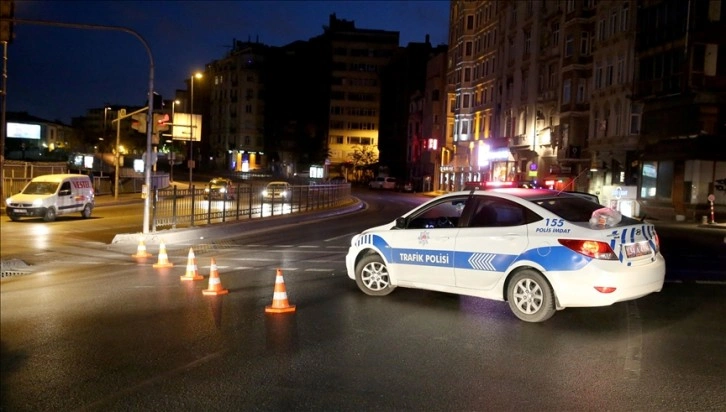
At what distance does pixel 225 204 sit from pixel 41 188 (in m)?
9.01

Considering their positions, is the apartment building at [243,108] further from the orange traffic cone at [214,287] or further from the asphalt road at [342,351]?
the asphalt road at [342,351]

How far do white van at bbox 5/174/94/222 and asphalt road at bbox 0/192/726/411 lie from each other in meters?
17.1

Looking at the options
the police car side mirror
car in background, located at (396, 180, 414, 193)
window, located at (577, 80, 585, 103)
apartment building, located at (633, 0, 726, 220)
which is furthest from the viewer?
car in background, located at (396, 180, 414, 193)

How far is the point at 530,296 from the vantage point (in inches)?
346

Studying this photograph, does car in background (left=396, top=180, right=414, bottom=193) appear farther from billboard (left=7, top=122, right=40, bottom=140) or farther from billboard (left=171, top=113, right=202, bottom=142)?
billboard (left=171, top=113, right=202, bottom=142)

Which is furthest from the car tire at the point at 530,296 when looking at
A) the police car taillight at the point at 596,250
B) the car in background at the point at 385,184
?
the car in background at the point at 385,184

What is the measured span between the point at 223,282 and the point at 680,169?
31.3 m

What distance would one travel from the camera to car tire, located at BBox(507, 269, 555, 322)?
8.60m

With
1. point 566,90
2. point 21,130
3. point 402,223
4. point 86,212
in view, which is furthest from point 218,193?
point 21,130

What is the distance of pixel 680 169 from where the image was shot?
36.7m

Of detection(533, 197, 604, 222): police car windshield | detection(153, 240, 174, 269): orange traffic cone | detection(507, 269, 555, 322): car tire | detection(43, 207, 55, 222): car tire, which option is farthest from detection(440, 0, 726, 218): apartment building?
detection(43, 207, 55, 222): car tire

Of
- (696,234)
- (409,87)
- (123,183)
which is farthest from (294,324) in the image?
(409,87)

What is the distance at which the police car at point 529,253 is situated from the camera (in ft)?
27.1

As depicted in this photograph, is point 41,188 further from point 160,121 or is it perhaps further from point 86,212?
point 160,121
